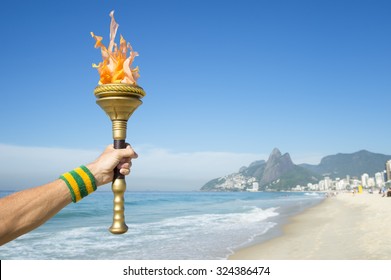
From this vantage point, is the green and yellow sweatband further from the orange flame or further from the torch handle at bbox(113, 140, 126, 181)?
the orange flame

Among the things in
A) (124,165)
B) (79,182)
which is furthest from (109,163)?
(79,182)

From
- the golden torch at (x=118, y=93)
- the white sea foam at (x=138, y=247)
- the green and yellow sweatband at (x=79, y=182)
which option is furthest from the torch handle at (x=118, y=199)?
the white sea foam at (x=138, y=247)

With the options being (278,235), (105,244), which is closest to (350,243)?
(278,235)

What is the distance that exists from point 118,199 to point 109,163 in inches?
11.7

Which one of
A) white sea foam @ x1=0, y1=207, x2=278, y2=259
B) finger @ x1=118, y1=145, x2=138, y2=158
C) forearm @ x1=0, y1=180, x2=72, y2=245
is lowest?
white sea foam @ x1=0, y1=207, x2=278, y2=259

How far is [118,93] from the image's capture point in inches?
76.8

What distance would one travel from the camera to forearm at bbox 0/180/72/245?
1.52 m

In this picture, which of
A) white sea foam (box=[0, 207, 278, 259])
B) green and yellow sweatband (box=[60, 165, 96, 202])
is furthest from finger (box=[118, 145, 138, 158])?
white sea foam (box=[0, 207, 278, 259])

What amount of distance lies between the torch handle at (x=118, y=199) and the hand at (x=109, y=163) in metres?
0.04

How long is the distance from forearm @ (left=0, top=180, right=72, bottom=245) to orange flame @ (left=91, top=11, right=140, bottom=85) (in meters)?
0.72

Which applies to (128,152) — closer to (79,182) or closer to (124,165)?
(124,165)

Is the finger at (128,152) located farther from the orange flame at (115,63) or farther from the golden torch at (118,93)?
the orange flame at (115,63)

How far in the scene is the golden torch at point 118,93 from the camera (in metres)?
1.97
